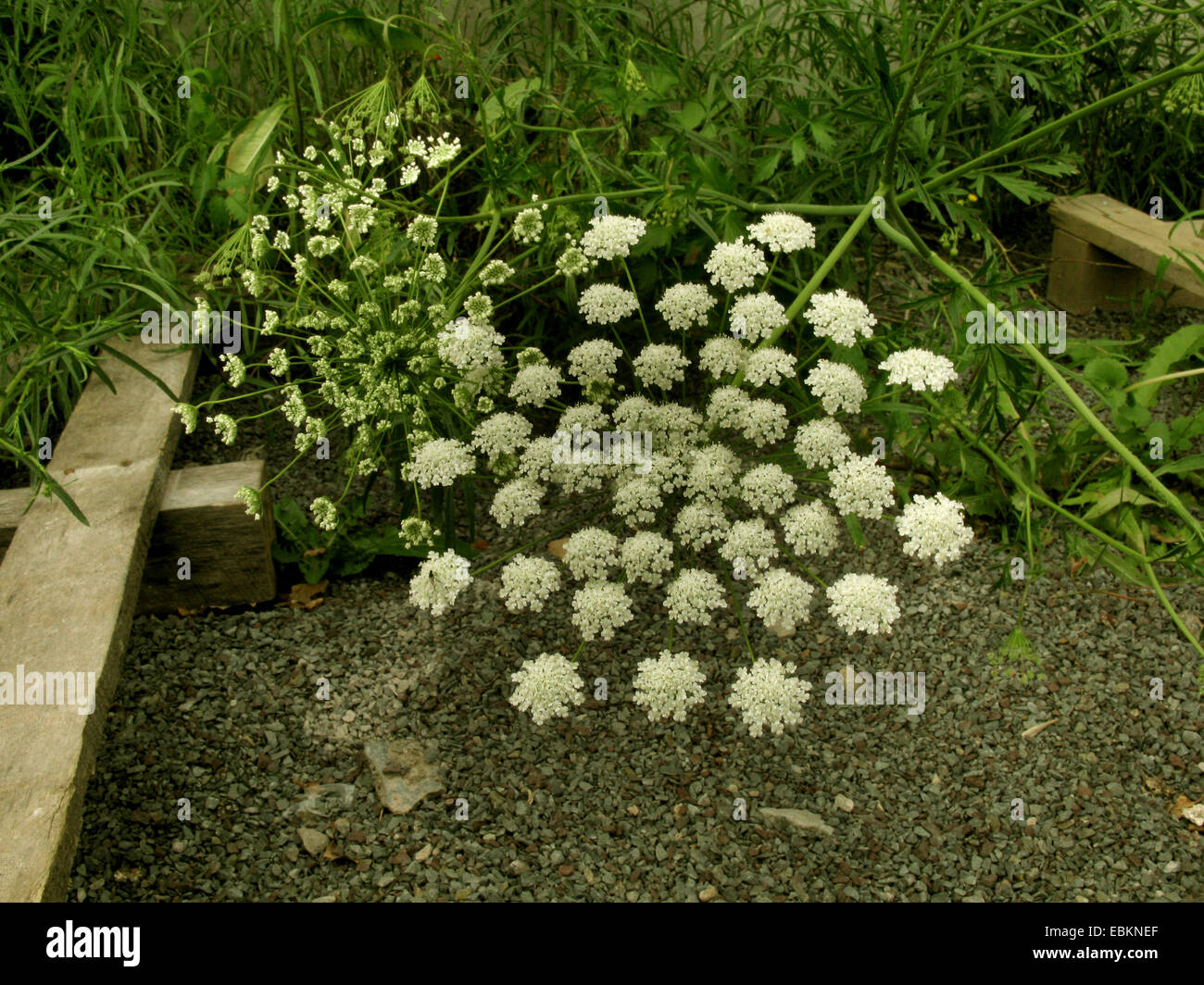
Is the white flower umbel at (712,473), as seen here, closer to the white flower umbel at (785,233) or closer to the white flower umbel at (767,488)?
the white flower umbel at (767,488)

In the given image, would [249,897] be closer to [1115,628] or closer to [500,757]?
[500,757]

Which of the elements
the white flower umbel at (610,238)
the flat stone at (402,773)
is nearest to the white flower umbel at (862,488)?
the white flower umbel at (610,238)

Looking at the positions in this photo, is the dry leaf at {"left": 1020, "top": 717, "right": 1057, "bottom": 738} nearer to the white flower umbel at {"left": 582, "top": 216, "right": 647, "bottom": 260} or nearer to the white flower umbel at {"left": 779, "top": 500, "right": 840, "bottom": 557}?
the white flower umbel at {"left": 779, "top": 500, "right": 840, "bottom": 557}

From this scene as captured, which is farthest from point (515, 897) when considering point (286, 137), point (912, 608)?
point (286, 137)

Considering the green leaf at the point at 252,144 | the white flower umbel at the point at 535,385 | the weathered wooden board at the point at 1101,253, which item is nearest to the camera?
the white flower umbel at the point at 535,385

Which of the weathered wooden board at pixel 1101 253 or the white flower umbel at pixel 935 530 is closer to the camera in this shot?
the white flower umbel at pixel 935 530

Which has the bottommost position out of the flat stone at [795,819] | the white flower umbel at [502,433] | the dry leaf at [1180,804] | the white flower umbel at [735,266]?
the flat stone at [795,819]

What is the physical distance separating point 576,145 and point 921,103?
3.34ft

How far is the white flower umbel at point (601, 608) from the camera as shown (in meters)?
1.95

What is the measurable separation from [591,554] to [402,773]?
0.60 meters

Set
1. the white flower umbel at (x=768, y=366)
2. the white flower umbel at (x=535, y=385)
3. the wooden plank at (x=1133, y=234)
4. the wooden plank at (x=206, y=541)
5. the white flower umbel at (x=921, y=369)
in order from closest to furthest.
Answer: the white flower umbel at (x=921, y=369) < the white flower umbel at (x=768, y=366) < the white flower umbel at (x=535, y=385) < the wooden plank at (x=206, y=541) < the wooden plank at (x=1133, y=234)

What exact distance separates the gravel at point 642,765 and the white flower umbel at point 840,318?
0.74m

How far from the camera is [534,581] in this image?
200 centimetres

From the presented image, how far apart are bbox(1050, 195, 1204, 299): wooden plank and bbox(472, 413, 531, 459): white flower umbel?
1931 mm
